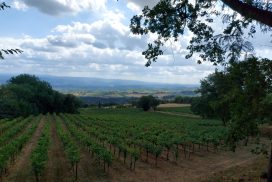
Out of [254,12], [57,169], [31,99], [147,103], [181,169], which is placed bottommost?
[181,169]

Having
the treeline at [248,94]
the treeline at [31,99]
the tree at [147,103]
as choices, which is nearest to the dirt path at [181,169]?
the treeline at [248,94]

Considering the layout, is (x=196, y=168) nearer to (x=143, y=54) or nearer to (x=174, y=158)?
(x=174, y=158)

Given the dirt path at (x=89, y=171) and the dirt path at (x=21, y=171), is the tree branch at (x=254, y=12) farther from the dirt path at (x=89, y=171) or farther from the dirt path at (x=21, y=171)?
the dirt path at (x=21, y=171)

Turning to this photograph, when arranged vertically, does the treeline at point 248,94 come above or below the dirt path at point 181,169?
above

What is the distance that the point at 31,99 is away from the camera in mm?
100562

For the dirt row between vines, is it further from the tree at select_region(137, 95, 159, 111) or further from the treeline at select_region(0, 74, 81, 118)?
the tree at select_region(137, 95, 159, 111)

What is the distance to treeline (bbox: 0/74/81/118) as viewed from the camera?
8550 centimetres

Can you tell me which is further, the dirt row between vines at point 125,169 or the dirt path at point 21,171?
the dirt row between vines at point 125,169

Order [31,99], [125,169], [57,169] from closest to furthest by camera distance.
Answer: [57,169]
[125,169]
[31,99]

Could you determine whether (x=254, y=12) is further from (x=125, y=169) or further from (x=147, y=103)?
(x=147, y=103)

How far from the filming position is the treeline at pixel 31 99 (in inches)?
3366

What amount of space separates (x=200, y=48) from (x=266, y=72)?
2345 mm

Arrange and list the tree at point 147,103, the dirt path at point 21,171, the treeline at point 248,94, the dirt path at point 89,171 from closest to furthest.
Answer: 1. the treeline at point 248,94
2. the dirt path at point 21,171
3. the dirt path at point 89,171
4. the tree at point 147,103

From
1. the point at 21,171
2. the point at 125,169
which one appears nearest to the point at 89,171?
the point at 125,169
